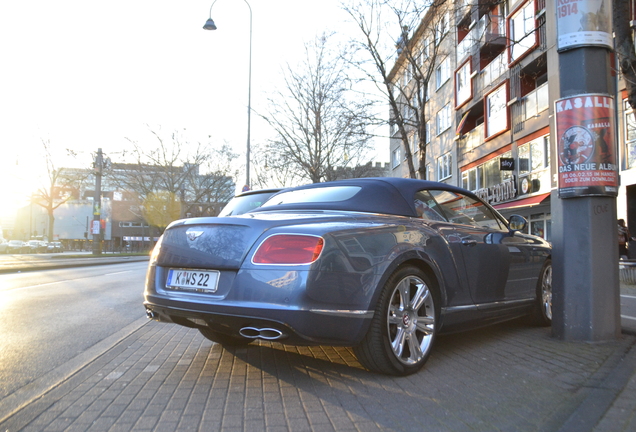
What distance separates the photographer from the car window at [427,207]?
4234mm

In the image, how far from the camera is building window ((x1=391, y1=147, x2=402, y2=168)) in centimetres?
4512

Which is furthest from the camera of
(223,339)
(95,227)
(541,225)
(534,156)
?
(95,227)

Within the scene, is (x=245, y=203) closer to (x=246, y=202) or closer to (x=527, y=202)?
(x=246, y=202)

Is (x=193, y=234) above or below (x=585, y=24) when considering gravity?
below

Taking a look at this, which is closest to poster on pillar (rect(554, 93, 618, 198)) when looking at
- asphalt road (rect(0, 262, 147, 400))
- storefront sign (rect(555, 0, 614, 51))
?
storefront sign (rect(555, 0, 614, 51))

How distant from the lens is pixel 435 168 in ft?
111

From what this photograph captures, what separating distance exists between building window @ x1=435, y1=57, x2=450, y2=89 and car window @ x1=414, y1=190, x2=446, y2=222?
27.7m

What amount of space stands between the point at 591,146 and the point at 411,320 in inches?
88.6

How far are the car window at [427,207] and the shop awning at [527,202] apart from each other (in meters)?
16.3

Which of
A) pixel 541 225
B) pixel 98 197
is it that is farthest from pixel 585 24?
pixel 98 197

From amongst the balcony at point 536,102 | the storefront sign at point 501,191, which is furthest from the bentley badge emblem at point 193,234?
the storefront sign at point 501,191

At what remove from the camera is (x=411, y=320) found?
3.73 metres

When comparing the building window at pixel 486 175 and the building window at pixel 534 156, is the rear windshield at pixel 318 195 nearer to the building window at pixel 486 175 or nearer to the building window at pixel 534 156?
the building window at pixel 534 156

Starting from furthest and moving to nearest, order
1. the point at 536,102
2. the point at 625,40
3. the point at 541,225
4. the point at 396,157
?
the point at 396,157 → the point at 541,225 → the point at 536,102 → the point at 625,40
